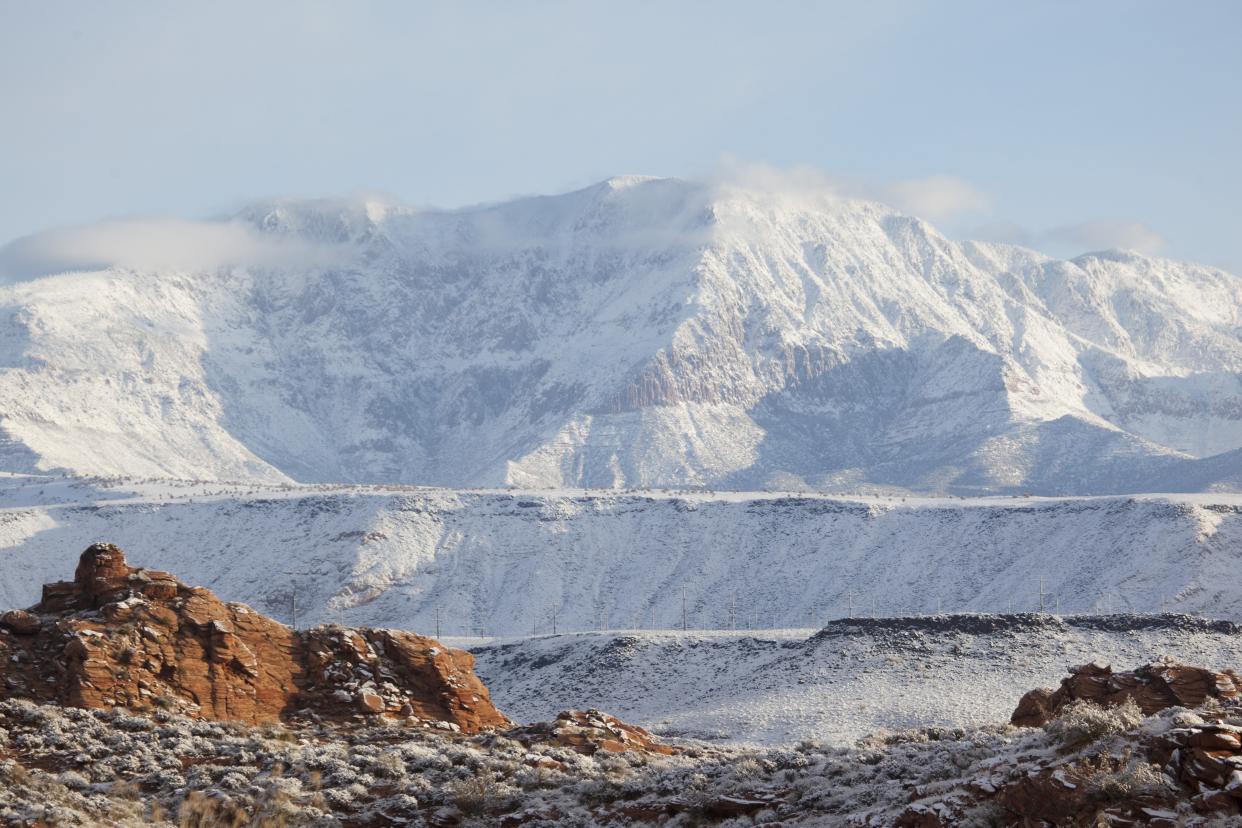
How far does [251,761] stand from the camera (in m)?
34.9

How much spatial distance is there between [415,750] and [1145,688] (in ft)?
58.0

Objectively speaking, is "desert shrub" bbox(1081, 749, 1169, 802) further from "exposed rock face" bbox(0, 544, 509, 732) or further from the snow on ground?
the snow on ground

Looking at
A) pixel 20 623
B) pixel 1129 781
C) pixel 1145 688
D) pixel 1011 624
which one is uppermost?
pixel 20 623

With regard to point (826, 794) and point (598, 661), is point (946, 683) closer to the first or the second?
point (598, 661)

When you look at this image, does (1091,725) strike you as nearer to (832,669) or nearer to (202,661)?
(202,661)

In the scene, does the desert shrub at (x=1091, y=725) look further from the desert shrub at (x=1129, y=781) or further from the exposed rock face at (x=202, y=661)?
the exposed rock face at (x=202, y=661)

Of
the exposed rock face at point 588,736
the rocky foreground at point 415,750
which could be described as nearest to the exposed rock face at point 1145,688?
the rocky foreground at point 415,750

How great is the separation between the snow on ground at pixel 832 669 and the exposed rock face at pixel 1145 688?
4354 centimetres

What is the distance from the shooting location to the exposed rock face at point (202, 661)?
3869cm

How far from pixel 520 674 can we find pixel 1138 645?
4413 centimetres

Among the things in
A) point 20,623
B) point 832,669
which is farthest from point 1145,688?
point 832,669

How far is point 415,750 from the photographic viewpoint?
118 feet

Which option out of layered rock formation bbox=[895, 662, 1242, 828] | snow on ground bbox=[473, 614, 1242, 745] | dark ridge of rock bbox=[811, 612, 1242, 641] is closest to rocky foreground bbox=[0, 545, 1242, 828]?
layered rock formation bbox=[895, 662, 1242, 828]

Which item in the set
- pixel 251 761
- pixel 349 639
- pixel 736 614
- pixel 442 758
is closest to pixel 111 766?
pixel 251 761
